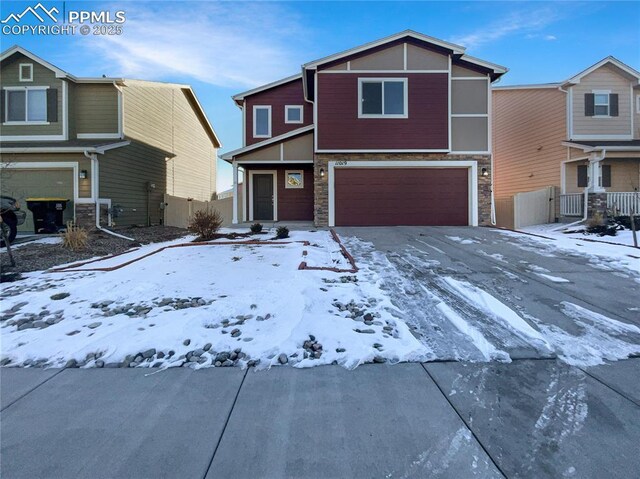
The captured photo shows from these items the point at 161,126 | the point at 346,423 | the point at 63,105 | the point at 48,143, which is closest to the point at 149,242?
the point at 48,143

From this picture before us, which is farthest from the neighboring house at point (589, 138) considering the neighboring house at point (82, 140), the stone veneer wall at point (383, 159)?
the neighboring house at point (82, 140)

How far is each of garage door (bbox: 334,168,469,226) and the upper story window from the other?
8.47 meters

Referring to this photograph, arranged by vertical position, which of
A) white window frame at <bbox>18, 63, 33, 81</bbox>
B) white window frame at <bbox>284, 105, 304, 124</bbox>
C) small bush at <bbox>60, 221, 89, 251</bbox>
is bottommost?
small bush at <bbox>60, 221, 89, 251</bbox>

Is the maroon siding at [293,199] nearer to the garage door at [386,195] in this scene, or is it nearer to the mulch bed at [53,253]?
the garage door at [386,195]

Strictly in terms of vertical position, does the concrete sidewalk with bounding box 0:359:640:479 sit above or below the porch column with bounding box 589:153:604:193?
below

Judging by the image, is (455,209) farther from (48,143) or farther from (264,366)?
(48,143)

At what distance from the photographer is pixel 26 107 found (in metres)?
14.1

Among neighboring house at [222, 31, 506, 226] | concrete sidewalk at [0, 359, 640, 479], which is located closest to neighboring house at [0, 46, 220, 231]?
neighboring house at [222, 31, 506, 226]

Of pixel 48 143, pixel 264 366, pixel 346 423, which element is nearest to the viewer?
pixel 346 423

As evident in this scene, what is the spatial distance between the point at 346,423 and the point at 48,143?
15.4 metres

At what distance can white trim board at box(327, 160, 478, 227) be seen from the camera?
1327 cm

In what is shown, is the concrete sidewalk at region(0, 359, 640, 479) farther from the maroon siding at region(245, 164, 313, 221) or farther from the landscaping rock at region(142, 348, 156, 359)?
the maroon siding at region(245, 164, 313, 221)

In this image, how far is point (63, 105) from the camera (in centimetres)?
1397

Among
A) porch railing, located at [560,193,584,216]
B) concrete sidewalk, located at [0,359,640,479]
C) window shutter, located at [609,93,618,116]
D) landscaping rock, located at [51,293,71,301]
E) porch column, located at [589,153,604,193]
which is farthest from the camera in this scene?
window shutter, located at [609,93,618,116]
